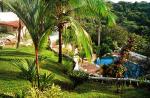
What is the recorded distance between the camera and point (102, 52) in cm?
4491

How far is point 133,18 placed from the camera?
3132 inches

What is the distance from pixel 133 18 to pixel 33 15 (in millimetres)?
67992

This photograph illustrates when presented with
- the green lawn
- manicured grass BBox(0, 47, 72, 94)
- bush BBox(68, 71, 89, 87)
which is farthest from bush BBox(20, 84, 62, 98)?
bush BBox(68, 71, 89, 87)

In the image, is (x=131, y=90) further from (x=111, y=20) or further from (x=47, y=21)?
(x=47, y=21)

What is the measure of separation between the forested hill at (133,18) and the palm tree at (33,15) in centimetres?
4604

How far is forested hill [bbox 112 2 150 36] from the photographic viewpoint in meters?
65.3

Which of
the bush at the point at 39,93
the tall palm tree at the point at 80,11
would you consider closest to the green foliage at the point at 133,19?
the tall palm tree at the point at 80,11

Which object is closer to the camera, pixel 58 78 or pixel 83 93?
pixel 83 93

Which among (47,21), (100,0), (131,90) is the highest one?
(100,0)

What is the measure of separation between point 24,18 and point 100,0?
150 inches

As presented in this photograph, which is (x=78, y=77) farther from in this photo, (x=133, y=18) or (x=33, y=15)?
(x=133, y=18)

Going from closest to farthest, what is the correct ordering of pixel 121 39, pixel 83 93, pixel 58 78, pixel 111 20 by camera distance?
pixel 83 93, pixel 58 78, pixel 111 20, pixel 121 39

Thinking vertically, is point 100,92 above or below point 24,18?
below

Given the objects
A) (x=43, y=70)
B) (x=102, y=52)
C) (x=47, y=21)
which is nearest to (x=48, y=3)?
(x=47, y=21)
